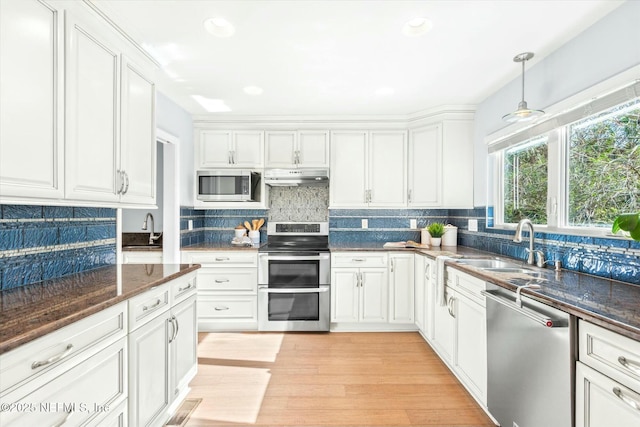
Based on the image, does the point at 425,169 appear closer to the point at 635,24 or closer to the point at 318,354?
the point at 635,24

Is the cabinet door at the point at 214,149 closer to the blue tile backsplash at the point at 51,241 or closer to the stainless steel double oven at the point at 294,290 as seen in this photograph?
the stainless steel double oven at the point at 294,290

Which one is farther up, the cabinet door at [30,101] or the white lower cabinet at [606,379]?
the cabinet door at [30,101]

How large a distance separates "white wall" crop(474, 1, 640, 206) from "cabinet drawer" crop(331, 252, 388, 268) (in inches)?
67.7

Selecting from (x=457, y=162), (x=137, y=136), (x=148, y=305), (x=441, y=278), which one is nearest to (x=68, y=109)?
(x=137, y=136)

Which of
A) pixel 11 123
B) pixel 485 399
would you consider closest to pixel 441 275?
pixel 485 399

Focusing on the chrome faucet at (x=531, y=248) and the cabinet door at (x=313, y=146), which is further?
the cabinet door at (x=313, y=146)

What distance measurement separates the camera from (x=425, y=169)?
351 cm

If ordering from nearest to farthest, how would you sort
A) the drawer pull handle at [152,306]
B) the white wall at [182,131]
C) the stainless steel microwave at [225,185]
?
the drawer pull handle at [152,306]
the white wall at [182,131]
the stainless steel microwave at [225,185]

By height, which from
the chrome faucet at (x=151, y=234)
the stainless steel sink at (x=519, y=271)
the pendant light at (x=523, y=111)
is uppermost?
the pendant light at (x=523, y=111)

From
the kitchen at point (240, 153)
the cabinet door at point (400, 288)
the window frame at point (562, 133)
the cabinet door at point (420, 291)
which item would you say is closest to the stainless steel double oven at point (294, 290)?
the kitchen at point (240, 153)

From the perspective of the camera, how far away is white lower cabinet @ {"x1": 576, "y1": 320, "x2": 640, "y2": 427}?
39.2 inches

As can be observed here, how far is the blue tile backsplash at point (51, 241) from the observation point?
4.69 feet

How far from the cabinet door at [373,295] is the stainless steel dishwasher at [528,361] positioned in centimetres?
150

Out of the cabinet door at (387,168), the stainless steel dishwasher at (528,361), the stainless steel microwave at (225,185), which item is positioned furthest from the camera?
the cabinet door at (387,168)
